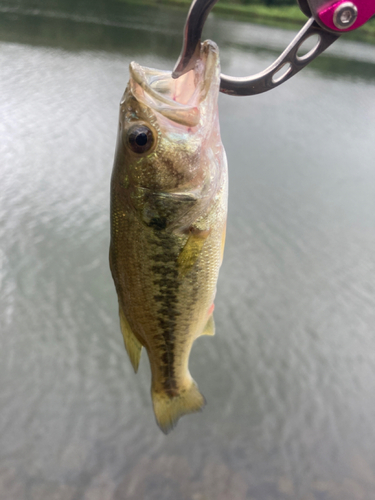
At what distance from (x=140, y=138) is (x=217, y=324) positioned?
3.22 meters

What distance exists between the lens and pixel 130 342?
110 centimetres

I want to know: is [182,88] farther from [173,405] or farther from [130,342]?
[173,405]

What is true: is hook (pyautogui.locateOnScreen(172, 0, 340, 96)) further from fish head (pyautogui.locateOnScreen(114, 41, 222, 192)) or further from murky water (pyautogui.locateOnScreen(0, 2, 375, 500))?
murky water (pyautogui.locateOnScreen(0, 2, 375, 500))

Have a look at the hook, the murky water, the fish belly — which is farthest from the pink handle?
the murky water

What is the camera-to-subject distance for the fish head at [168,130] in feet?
2.86

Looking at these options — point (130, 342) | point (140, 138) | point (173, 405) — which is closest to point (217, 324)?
point (173, 405)

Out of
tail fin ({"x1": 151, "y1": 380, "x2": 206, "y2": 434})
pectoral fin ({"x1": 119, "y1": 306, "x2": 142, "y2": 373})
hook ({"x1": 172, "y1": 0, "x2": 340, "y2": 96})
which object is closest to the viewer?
hook ({"x1": 172, "y1": 0, "x2": 340, "y2": 96})

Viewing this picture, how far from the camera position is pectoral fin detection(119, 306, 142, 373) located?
3.58 ft

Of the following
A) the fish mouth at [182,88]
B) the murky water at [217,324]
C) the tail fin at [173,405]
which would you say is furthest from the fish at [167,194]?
the murky water at [217,324]

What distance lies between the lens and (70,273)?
399 centimetres

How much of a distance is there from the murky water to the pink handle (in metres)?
3.14

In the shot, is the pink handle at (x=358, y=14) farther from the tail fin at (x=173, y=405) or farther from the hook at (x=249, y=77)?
the tail fin at (x=173, y=405)

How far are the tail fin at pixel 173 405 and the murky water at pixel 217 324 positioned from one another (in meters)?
1.96

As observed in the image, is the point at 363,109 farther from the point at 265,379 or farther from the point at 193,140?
the point at 193,140
